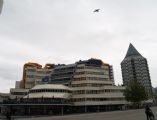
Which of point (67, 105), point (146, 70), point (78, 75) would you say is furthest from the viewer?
point (146, 70)

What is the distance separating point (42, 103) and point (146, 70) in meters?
140

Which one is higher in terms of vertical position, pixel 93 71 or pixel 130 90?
pixel 93 71

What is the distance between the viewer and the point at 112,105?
328ft

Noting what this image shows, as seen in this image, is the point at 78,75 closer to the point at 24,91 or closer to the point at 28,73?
the point at 24,91

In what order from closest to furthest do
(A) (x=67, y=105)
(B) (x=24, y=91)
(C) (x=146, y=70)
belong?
(A) (x=67, y=105) → (B) (x=24, y=91) → (C) (x=146, y=70)

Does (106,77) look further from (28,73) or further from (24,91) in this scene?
(28,73)

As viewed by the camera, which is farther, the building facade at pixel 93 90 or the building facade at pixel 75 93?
the building facade at pixel 93 90

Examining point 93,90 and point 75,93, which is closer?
point 75,93

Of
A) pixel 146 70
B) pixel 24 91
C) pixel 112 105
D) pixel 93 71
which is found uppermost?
pixel 146 70

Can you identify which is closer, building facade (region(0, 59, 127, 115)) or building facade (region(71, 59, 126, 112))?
building facade (region(0, 59, 127, 115))

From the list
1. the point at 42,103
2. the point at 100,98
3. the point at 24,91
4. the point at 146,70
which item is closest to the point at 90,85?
the point at 100,98

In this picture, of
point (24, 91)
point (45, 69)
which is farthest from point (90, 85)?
point (45, 69)

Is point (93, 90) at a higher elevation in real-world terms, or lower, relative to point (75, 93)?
higher

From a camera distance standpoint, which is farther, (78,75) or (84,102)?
(78,75)
